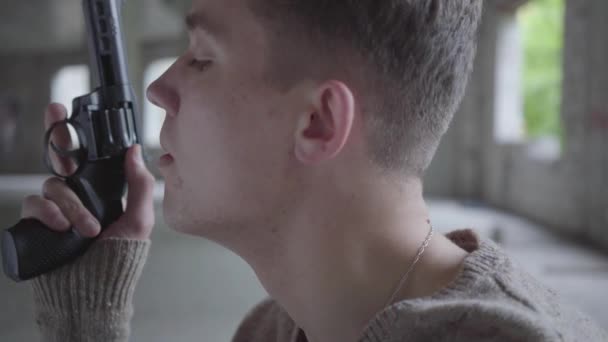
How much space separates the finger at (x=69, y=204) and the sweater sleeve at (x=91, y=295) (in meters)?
0.06

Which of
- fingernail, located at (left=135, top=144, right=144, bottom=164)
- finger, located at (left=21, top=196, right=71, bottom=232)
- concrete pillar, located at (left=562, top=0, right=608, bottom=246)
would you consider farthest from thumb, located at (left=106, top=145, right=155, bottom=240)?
concrete pillar, located at (left=562, top=0, right=608, bottom=246)

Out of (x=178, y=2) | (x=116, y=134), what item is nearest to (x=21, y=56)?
(x=178, y=2)

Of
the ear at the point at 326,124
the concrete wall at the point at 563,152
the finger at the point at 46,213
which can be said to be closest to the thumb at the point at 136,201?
the finger at the point at 46,213

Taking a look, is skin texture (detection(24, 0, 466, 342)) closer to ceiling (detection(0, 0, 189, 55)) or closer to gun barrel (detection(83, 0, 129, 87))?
gun barrel (detection(83, 0, 129, 87))

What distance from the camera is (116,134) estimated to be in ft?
3.17

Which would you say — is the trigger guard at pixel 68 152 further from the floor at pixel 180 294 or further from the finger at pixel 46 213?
the floor at pixel 180 294

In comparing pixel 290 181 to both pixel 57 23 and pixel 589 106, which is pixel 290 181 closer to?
pixel 589 106

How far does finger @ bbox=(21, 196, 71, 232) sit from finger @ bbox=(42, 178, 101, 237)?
11 mm

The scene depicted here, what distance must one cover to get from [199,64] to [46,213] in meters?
0.33

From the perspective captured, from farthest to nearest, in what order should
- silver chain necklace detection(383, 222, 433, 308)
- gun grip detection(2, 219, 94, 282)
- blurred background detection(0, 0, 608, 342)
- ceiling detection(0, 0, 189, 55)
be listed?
ceiling detection(0, 0, 189, 55)
blurred background detection(0, 0, 608, 342)
gun grip detection(2, 219, 94, 282)
silver chain necklace detection(383, 222, 433, 308)

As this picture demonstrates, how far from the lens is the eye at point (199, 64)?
0.80m

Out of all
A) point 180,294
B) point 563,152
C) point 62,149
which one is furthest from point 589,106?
point 62,149

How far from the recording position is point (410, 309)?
0.67 m

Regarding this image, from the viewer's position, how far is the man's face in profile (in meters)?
0.78
